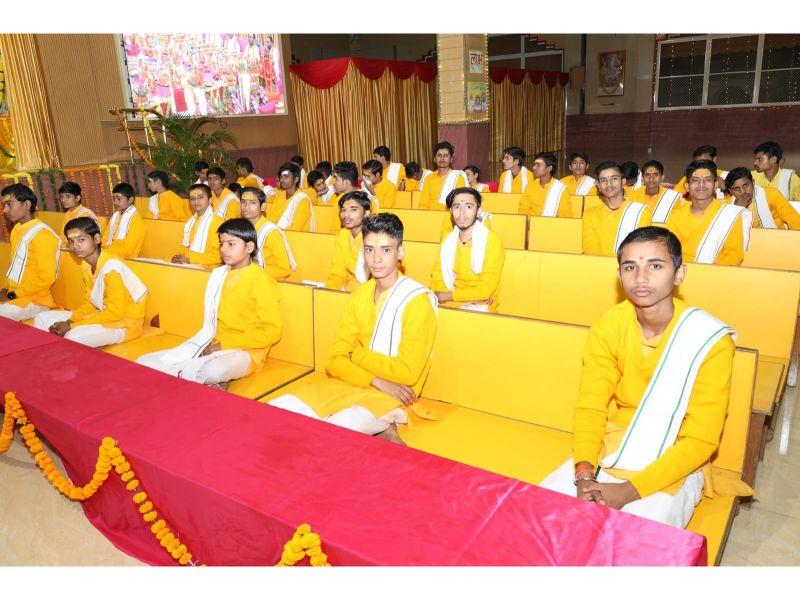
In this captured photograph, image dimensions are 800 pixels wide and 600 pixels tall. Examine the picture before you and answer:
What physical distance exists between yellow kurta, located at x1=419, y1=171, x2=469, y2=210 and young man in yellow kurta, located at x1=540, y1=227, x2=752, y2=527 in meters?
4.94

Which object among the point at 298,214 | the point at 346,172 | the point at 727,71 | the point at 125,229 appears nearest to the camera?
the point at 346,172

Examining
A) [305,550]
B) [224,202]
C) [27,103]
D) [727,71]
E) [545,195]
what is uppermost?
[727,71]

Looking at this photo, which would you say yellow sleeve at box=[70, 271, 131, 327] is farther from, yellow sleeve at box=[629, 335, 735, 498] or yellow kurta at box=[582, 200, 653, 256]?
yellow kurta at box=[582, 200, 653, 256]

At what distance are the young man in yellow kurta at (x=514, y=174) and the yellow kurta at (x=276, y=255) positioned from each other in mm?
4081

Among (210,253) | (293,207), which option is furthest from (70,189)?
(293,207)

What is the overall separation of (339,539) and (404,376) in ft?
3.86

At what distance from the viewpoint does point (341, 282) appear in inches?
165

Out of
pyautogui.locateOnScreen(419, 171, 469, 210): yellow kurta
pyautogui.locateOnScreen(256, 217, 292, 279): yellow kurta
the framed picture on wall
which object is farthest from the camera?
the framed picture on wall

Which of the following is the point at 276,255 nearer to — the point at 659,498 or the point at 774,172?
the point at 659,498

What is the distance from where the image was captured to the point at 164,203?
7008 millimetres

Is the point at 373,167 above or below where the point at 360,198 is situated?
above

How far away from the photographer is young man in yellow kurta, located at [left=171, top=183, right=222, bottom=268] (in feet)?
16.8

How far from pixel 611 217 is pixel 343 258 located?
2.06 m

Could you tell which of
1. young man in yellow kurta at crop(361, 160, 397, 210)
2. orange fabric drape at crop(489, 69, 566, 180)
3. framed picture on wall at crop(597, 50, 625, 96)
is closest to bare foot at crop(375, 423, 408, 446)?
young man in yellow kurta at crop(361, 160, 397, 210)
